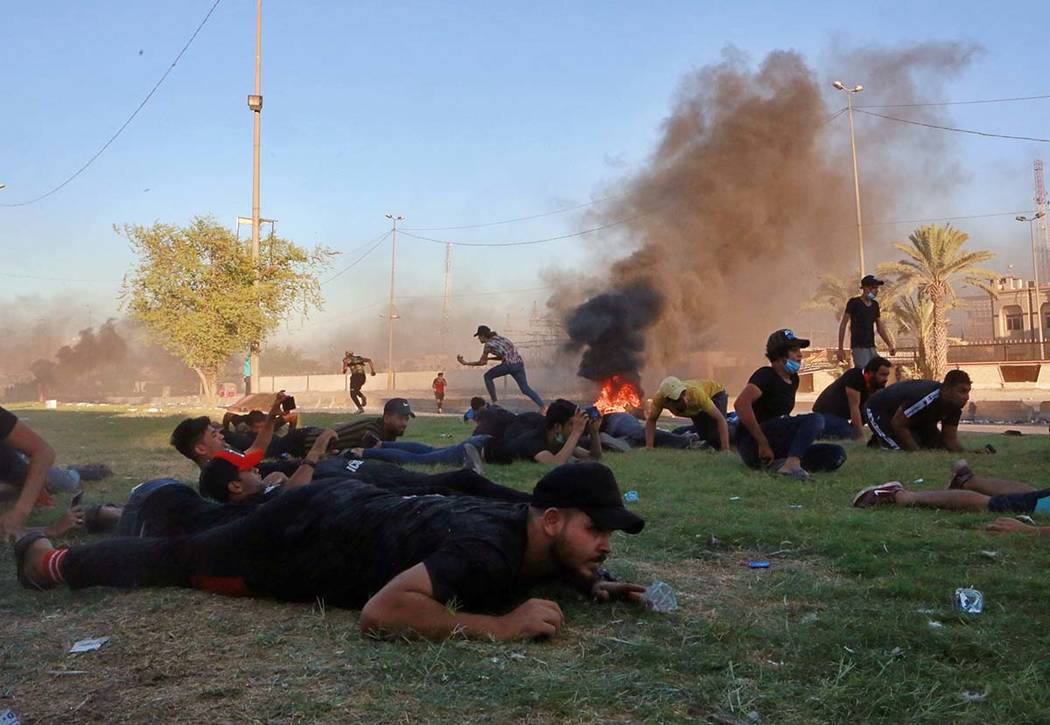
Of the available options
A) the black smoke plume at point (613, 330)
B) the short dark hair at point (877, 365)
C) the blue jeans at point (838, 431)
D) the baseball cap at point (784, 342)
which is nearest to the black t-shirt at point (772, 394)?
the baseball cap at point (784, 342)

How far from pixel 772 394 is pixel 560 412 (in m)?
1.91

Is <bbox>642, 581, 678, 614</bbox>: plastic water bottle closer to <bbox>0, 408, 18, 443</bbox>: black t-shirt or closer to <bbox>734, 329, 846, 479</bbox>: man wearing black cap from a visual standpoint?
<bbox>0, 408, 18, 443</bbox>: black t-shirt

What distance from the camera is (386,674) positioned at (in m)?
2.55

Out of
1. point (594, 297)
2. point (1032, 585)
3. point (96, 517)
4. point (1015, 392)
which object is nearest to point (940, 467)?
point (1032, 585)

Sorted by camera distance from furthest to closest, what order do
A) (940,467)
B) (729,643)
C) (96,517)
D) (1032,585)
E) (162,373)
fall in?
(162,373)
(940,467)
(96,517)
(1032,585)
(729,643)

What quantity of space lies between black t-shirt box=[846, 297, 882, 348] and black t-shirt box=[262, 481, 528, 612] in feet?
32.7

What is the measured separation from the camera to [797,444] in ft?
24.2

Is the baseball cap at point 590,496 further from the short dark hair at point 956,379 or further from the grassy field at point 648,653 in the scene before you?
the short dark hair at point 956,379

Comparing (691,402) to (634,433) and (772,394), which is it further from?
(772,394)

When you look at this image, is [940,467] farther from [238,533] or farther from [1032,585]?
[238,533]

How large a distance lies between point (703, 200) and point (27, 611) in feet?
109

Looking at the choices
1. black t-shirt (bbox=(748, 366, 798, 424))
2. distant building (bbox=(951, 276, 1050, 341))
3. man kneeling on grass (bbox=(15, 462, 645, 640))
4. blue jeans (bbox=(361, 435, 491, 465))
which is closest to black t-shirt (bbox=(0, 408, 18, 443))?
man kneeling on grass (bbox=(15, 462, 645, 640))

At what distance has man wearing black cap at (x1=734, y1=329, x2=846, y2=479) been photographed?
24.3ft

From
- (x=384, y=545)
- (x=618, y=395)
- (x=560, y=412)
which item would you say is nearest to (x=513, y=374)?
(x=560, y=412)
